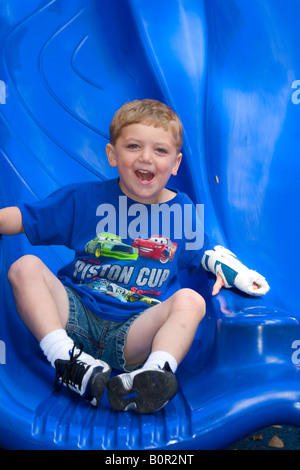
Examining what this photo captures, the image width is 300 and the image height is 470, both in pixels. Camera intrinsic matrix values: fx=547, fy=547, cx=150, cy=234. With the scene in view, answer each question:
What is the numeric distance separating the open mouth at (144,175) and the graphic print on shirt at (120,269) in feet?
0.58

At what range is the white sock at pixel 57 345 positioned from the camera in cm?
125

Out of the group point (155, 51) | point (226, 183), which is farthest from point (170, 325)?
point (155, 51)

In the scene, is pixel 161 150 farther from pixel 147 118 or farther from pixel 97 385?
pixel 97 385

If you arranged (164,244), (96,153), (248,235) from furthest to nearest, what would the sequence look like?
(96,153) < (248,235) < (164,244)

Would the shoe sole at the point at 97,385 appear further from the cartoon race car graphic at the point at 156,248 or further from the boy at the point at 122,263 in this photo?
the cartoon race car graphic at the point at 156,248

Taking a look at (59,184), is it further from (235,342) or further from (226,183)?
(235,342)

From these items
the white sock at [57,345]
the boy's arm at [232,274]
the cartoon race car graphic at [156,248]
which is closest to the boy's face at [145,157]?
the cartoon race car graphic at [156,248]

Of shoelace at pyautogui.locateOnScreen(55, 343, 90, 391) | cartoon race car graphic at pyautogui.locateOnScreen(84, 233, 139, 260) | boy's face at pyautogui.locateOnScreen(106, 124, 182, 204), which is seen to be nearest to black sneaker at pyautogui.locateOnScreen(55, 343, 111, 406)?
shoelace at pyautogui.locateOnScreen(55, 343, 90, 391)

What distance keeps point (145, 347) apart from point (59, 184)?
90cm

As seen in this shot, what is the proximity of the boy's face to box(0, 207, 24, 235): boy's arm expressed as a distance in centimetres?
32

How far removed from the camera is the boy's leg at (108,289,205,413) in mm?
1161

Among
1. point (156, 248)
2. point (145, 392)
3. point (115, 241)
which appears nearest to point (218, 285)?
point (156, 248)

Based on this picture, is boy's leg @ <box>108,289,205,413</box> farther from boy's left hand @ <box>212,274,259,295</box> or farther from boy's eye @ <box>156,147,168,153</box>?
boy's eye @ <box>156,147,168,153</box>

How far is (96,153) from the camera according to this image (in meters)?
2.24
